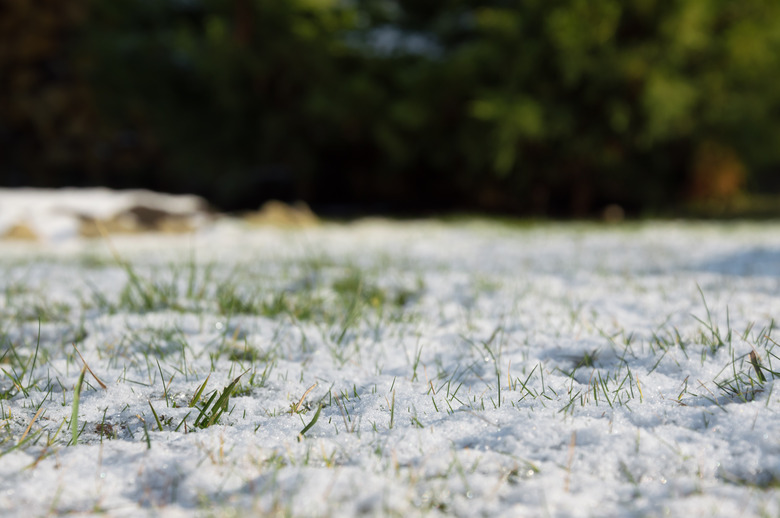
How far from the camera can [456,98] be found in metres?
6.38

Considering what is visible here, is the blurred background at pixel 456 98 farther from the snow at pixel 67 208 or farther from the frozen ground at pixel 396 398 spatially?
the frozen ground at pixel 396 398

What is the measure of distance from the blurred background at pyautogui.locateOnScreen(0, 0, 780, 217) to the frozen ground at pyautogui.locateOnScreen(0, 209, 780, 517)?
4.02m

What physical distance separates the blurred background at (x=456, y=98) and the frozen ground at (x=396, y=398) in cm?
402

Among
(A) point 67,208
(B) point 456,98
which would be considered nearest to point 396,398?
(A) point 67,208

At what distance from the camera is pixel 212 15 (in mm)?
7051

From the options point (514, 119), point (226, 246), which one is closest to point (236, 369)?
point (226, 246)

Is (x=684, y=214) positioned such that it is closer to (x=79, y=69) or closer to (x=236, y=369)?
(x=236, y=369)

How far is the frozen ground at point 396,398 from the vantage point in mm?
824

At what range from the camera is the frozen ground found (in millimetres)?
824

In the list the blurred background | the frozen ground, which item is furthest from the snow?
the frozen ground

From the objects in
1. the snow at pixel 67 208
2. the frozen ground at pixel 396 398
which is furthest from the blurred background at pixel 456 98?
the frozen ground at pixel 396 398

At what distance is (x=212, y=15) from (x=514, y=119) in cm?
418

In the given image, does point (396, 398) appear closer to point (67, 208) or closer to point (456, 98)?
point (67, 208)

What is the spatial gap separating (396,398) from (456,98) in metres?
5.69
